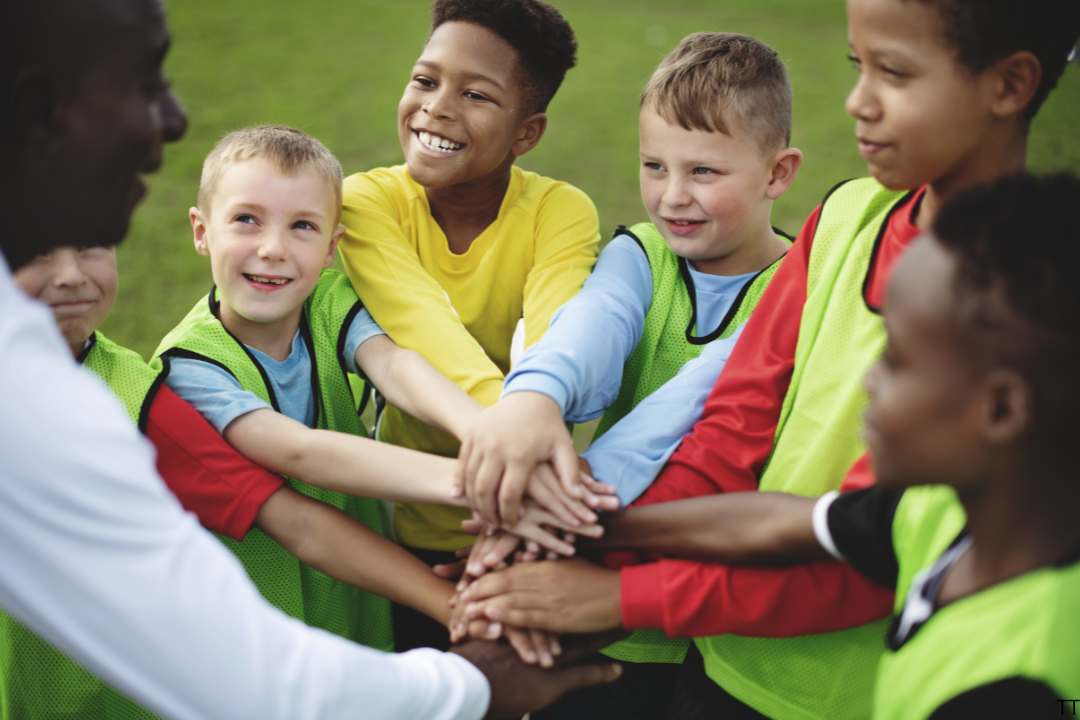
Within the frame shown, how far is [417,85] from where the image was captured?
239 cm

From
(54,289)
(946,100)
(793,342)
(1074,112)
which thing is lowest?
(54,289)

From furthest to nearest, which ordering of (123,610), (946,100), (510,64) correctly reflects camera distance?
(510,64) → (946,100) → (123,610)

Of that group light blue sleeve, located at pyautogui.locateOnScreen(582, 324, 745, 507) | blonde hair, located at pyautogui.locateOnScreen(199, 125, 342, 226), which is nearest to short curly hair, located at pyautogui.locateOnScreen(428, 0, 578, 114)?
blonde hair, located at pyautogui.locateOnScreen(199, 125, 342, 226)

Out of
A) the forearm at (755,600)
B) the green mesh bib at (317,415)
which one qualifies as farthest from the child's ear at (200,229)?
the forearm at (755,600)

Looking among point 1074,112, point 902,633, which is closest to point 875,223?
point 902,633

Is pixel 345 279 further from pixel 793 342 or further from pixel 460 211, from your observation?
pixel 793 342

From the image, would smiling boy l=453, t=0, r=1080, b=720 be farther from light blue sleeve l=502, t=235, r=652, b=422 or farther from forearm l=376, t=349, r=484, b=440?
forearm l=376, t=349, r=484, b=440

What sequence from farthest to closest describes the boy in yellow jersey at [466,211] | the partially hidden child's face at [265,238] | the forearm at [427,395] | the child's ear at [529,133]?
the child's ear at [529,133] → the boy in yellow jersey at [466,211] → the partially hidden child's face at [265,238] → the forearm at [427,395]

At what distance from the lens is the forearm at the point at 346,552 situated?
178 centimetres

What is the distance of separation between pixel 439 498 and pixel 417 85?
4.09ft

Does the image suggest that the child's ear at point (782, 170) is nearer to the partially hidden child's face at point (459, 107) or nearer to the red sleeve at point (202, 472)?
the partially hidden child's face at point (459, 107)

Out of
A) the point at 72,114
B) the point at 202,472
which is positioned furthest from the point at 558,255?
the point at 72,114

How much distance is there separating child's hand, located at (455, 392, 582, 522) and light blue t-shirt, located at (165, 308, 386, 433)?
20.1 inches

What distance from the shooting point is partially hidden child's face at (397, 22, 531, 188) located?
7.53ft
